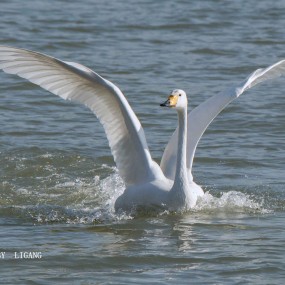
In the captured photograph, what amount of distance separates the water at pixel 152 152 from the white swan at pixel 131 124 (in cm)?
27

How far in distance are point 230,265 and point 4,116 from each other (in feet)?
23.6

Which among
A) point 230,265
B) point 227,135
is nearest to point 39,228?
point 230,265

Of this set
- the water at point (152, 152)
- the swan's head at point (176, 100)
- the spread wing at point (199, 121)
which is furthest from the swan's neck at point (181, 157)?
the spread wing at point (199, 121)

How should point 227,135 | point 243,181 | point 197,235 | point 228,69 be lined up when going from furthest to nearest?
point 228,69 < point 227,135 < point 243,181 < point 197,235

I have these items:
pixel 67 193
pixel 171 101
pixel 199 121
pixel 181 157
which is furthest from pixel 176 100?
pixel 67 193

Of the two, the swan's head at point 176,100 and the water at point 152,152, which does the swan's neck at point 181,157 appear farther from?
the water at point 152,152

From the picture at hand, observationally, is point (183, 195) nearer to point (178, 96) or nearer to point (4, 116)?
point (178, 96)

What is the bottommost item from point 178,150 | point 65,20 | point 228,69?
point 178,150

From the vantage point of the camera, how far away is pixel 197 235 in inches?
426

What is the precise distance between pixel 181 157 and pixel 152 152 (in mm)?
3175

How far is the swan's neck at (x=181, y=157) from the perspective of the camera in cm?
1122

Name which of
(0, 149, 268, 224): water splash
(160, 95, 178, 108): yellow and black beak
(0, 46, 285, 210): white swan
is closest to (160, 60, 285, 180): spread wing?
(0, 46, 285, 210): white swan

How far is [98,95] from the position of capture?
1116cm

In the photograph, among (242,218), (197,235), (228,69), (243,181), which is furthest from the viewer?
(228,69)
